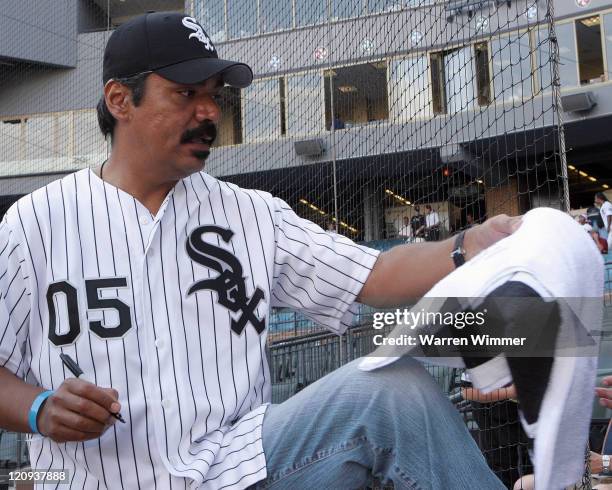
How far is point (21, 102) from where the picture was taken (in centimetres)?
1991

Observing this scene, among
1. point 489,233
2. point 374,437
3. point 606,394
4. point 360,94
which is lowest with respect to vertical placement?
point 606,394

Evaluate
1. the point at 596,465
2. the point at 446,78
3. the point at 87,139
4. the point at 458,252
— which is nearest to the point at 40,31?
the point at 87,139

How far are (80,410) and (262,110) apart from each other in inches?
585

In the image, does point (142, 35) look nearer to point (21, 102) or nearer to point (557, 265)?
point (557, 265)

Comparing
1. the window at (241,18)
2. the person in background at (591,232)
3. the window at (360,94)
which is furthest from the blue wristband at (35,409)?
the window at (241,18)

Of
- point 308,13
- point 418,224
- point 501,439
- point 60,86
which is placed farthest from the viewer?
point 60,86

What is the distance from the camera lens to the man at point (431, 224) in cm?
676

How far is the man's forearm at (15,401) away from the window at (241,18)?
1121cm

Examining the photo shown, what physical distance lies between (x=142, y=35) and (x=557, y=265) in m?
1.20

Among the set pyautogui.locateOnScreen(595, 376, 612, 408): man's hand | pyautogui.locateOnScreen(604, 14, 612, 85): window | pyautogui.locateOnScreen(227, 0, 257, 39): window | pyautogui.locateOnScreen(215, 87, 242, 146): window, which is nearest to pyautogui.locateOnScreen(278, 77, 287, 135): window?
pyautogui.locateOnScreen(215, 87, 242, 146): window

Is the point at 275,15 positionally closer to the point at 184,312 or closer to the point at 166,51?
the point at 166,51

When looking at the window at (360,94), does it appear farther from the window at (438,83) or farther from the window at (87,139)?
the window at (87,139)

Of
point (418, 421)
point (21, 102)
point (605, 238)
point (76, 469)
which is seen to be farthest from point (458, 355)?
point (21, 102)

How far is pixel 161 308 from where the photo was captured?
160 cm
